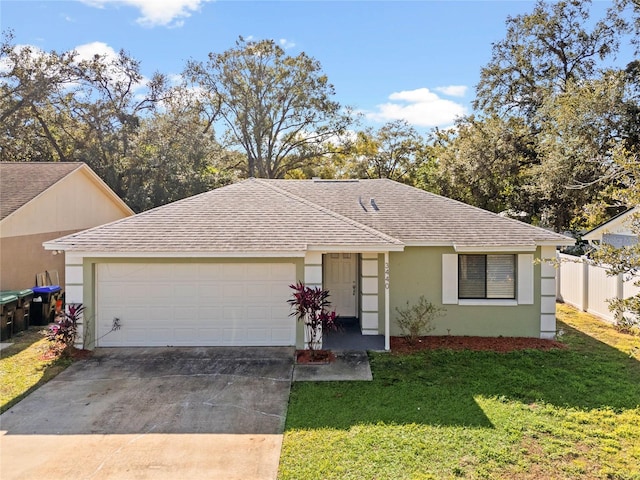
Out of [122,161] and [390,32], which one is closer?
[390,32]

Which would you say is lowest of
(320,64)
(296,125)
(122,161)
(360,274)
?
(360,274)

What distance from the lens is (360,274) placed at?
11133mm

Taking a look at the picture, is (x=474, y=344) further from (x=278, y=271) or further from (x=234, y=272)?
(x=234, y=272)

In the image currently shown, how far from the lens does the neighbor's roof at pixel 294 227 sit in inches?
382

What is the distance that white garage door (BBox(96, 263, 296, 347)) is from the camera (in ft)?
32.8

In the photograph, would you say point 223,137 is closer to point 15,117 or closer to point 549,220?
point 15,117

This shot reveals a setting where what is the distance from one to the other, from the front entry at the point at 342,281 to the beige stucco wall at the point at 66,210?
10.2 m

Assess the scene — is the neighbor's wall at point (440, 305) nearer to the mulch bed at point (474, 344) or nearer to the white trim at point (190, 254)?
the mulch bed at point (474, 344)

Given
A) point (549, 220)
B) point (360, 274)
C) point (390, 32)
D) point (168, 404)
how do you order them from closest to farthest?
point (168, 404)
point (360, 274)
point (390, 32)
point (549, 220)

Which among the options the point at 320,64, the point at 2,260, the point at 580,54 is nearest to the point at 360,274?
the point at 2,260

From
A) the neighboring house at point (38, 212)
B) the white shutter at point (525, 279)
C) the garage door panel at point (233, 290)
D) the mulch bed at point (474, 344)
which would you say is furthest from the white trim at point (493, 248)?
the neighboring house at point (38, 212)

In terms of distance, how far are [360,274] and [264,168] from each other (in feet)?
84.8

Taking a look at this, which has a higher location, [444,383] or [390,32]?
[390,32]

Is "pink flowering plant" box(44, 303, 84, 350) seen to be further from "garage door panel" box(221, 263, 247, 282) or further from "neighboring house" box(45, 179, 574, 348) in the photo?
"garage door panel" box(221, 263, 247, 282)
